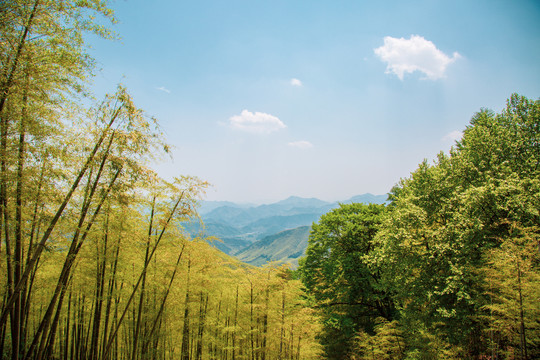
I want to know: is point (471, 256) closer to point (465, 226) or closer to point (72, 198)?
point (465, 226)

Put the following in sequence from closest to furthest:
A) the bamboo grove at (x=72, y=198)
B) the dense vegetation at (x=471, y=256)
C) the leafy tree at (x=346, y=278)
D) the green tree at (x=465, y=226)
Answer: the bamboo grove at (x=72, y=198)
the dense vegetation at (x=471, y=256)
the green tree at (x=465, y=226)
the leafy tree at (x=346, y=278)

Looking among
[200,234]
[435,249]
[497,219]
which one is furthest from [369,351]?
[200,234]

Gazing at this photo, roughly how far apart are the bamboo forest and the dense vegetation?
8 cm

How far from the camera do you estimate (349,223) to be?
671 inches

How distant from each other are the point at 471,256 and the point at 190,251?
12.9 meters

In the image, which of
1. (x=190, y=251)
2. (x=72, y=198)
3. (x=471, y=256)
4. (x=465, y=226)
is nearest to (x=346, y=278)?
(x=471, y=256)

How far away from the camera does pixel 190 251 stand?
1140 centimetres

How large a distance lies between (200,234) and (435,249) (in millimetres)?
11395

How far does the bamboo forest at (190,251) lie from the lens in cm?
508

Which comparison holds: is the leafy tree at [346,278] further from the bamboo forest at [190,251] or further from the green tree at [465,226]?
the green tree at [465,226]

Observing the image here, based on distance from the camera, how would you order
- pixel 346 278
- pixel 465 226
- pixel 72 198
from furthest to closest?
pixel 346 278, pixel 465 226, pixel 72 198

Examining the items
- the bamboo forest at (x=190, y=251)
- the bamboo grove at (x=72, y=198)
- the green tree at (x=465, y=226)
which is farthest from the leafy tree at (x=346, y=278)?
the bamboo grove at (x=72, y=198)

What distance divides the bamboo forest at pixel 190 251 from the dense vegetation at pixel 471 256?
0.08 m

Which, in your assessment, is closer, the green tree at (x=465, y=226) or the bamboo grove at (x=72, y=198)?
the bamboo grove at (x=72, y=198)
